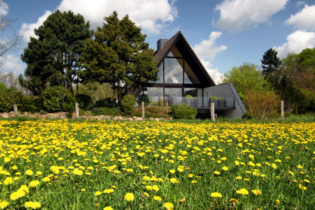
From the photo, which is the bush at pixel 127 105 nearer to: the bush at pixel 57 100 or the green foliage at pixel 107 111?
the green foliage at pixel 107 111

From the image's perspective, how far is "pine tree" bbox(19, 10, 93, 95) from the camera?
22.2 meters

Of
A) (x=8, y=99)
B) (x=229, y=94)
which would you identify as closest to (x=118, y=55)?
(x=8, y=99)

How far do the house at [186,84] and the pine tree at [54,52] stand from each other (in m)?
9.44

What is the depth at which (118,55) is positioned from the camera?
16.0 metres

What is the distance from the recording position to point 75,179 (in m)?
2.26

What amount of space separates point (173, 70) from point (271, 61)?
39088 millimetres

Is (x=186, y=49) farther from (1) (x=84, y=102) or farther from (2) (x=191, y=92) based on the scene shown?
(1) (x=84, y=102)

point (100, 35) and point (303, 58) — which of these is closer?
point (100, 35)

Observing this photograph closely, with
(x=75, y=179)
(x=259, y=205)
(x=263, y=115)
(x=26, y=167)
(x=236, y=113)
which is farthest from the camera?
(x=236, y=113)

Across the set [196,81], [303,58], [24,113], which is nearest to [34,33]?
[24,113]

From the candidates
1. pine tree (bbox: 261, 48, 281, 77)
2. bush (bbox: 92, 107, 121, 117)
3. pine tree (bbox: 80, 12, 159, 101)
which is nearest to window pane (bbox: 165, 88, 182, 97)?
pine tree (bbox: 80, 12, 159, 101)

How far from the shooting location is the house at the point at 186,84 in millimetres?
19094

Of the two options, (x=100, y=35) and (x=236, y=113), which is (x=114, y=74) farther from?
(x=236, y=113)

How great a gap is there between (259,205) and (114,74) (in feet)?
Answer: 49.1
